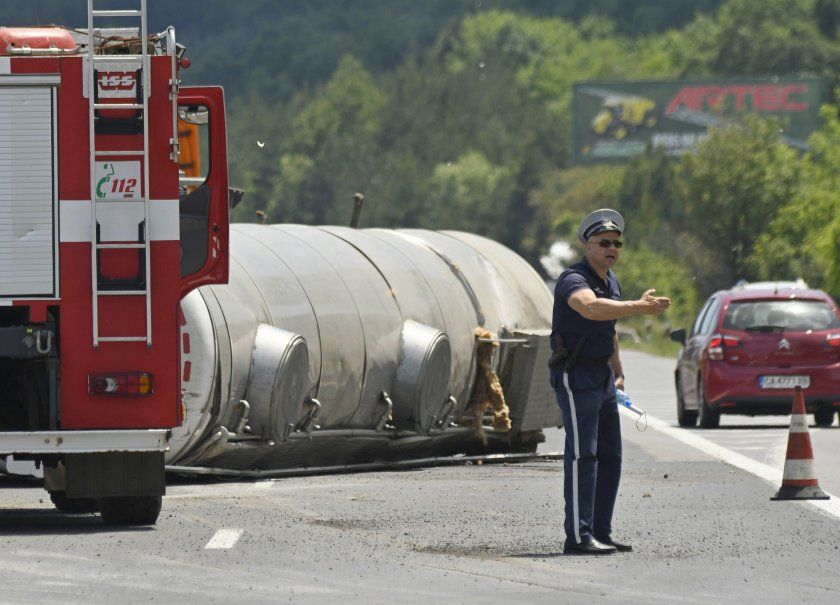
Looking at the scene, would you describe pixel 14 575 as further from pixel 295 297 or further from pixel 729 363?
pixel 729 363

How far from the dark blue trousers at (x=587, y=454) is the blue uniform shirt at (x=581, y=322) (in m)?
0.11

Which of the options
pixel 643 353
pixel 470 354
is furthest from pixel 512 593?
pixel 643 353

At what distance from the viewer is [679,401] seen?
26266mm

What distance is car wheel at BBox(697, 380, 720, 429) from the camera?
2500 cm

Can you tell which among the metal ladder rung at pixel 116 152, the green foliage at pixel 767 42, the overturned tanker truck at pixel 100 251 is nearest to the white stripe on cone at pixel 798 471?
the overturned tanker truck at pixel 100 251

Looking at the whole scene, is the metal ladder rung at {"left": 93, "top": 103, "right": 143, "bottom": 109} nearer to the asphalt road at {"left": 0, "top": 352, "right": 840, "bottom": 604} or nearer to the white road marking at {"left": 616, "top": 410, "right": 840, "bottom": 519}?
the asphalt road at {"left": 0, "top": 352, "right": 840, "bottom": 604}

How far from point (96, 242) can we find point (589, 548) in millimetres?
3277

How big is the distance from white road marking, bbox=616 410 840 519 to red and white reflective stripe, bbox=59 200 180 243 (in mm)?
4395

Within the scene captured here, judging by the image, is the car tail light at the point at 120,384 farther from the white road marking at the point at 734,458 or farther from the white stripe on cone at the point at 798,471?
the white stripe on cone at the point at 798,471

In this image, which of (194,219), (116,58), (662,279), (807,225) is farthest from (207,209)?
(662,279)

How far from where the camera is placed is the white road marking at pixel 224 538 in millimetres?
12148

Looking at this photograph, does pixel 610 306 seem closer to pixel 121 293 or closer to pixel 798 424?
pixel 121 293

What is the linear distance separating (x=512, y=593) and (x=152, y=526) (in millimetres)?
3749

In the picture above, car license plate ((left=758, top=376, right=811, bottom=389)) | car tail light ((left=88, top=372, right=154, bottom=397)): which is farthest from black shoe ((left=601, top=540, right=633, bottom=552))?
car license plate ((left=758, top=376, right=811, bottom=389))
